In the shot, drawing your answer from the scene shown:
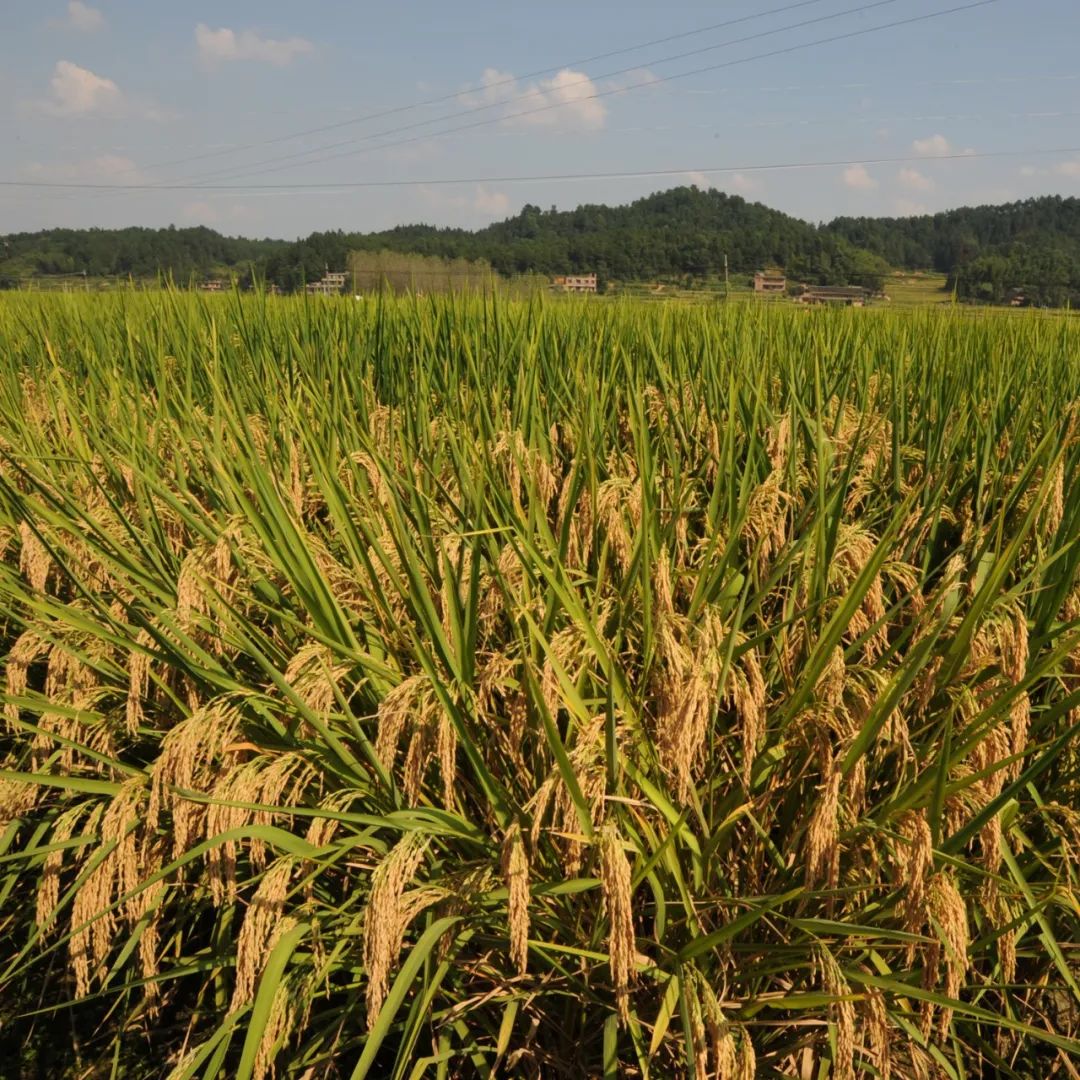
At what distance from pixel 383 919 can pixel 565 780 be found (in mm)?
344

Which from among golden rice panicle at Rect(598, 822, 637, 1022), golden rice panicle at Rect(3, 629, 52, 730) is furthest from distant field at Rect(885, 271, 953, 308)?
golden rice panicle at Rect(3, 629, 52, 730)

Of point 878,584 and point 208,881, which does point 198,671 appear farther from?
point 878,584

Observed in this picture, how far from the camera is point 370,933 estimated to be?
1.40 meters

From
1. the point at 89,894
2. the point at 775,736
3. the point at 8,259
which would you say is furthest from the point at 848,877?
the point at 8,259

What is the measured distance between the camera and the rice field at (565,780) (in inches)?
62.1

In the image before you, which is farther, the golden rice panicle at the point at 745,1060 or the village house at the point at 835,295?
the village house at the point at 835,295

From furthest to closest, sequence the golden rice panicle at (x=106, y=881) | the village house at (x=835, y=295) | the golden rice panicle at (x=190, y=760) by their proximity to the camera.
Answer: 1. the village house at (x=835, y=295)
2. the golden rice panicle at (x=106, y=881)
3. the golden rice panicle at (x=190, y=760)

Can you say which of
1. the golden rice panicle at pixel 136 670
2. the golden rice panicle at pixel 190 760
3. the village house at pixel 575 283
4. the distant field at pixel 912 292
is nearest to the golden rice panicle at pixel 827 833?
the golden rice panicle at pixel 190 760

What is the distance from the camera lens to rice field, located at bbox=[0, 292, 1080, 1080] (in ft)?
5.18

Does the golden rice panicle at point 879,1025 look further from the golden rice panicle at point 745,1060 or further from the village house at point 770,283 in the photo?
the village house at point 770,283

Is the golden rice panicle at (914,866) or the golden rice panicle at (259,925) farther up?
the golden rice panicle at (914,866)

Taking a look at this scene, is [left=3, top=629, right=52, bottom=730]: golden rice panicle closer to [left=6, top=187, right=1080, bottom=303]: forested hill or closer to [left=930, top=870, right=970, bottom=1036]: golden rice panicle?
[left=930, top=870, right=970, bottom=1036]: golden rice panicle

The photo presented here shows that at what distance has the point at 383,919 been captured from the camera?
1.38m

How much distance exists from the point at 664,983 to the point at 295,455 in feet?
6.08
